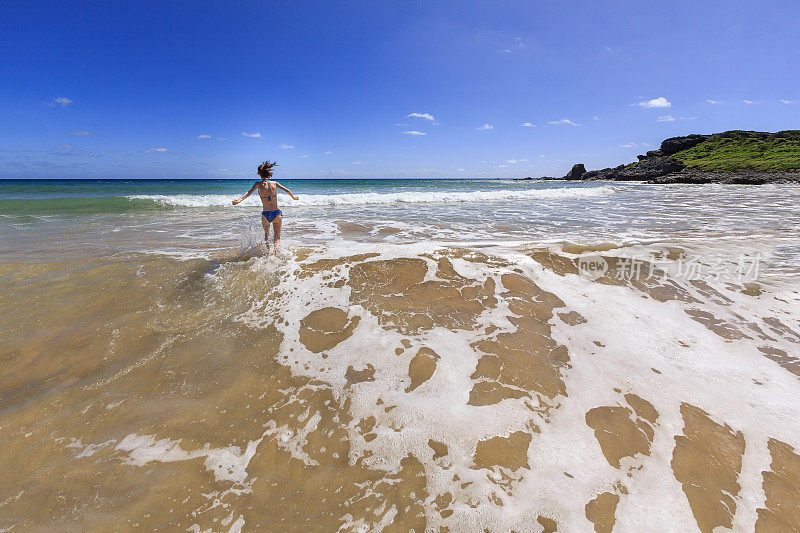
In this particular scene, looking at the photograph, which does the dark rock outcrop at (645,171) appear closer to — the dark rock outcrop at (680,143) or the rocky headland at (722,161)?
the rocky headland at (722,161)

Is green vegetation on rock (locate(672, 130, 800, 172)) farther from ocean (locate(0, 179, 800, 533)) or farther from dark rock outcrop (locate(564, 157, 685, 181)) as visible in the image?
ocean (locate(0, 179, 800, 533))

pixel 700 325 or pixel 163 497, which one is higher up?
Answer: pixel 700 325

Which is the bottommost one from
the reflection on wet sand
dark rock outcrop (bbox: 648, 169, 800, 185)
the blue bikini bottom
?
the reflection on wet sand

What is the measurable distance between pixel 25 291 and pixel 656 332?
26.8 feet

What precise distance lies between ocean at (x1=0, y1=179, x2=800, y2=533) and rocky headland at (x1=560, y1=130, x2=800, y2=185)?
4532cm

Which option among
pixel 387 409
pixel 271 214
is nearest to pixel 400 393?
pixel 387 409

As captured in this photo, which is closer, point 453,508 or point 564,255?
point 453,508

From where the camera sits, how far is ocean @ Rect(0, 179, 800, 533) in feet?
6.36

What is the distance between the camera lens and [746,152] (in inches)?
2216

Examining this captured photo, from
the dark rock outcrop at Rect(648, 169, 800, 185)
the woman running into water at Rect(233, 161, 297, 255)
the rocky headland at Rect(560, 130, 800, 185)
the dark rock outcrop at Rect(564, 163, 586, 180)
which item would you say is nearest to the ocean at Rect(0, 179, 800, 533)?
the woman running into water at Rect(233, 161, 297, 255)

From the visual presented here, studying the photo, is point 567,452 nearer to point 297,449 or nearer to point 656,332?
point 297,449

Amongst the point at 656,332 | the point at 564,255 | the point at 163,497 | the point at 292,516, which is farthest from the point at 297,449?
the point at 564,255

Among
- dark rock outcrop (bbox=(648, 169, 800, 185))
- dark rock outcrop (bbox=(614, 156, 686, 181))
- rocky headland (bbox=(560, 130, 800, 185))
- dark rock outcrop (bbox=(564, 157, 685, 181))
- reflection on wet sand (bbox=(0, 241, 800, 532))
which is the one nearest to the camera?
reflection on wet sand (bbox=(0, 241, 800, 532))

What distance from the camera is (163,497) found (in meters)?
1.93
